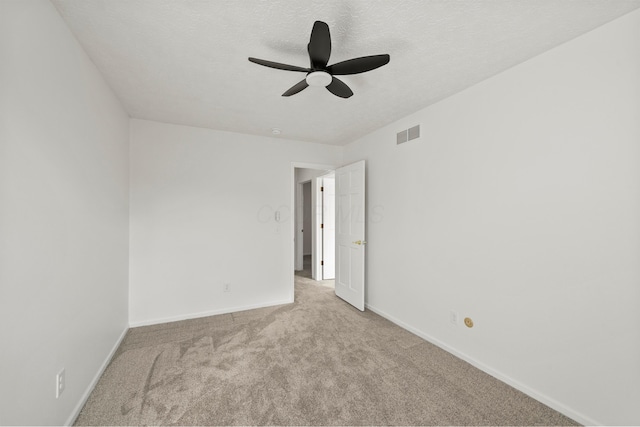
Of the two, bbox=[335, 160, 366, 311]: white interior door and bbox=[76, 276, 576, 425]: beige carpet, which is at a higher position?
bbox=[335, 160, 366, 311]: white interior door

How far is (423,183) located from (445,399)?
6.46 feet

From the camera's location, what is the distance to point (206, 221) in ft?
11.2

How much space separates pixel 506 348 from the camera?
2.06 meters

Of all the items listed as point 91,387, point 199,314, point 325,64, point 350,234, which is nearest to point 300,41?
point 325,64

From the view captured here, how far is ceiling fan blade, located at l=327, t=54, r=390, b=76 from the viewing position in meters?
1.53

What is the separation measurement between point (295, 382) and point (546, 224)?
225 centimetres

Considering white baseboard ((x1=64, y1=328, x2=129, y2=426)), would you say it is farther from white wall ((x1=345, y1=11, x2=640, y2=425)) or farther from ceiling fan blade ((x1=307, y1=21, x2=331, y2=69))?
white wall ((x1=345, y1=11, x2=640, y2=425))

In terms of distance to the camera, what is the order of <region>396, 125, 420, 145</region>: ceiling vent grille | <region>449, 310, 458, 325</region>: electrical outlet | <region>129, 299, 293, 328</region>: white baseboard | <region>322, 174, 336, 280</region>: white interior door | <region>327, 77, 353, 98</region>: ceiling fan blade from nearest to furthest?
<region>327, 77, 353, 98</region>: ceiling fan blade → <region>449, 310, 458, 325</region>: electrical outlet → <region>396, 125, 420, 145</region>: ceiling vent grille → <region>129, 299, 293, 328</region>: white baseboard → <region>322, 174, 336, 280</region>: white interior door

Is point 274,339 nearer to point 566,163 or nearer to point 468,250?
point 468,250

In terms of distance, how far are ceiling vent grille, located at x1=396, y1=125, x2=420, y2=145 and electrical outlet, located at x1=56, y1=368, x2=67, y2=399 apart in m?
3.50

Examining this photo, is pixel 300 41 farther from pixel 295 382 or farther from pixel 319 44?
pixel 295 382

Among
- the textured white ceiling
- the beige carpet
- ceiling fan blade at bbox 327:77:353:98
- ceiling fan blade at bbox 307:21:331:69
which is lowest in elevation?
the beige carpet

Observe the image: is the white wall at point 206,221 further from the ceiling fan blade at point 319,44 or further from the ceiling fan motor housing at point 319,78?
the ceiling fan blade at point 319,44

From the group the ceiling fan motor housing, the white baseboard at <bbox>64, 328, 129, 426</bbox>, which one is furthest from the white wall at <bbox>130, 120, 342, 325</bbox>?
the ceiling fan motor housing
